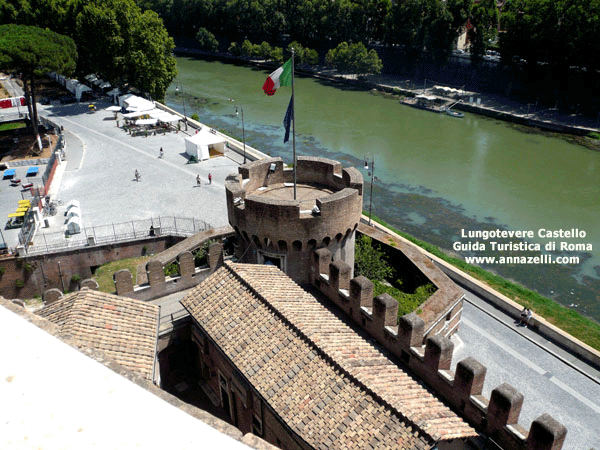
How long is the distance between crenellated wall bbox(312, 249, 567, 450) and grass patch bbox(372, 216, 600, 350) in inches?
467

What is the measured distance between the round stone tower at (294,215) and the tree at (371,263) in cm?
321

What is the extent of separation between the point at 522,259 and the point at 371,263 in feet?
47.7

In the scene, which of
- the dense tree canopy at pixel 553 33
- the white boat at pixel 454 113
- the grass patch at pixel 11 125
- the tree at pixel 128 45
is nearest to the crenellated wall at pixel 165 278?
the grass patch at pixel 11 125

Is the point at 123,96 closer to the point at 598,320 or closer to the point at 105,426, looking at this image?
the point at 598,320

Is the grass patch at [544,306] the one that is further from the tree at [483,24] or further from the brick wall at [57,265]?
the tree at [483,24]

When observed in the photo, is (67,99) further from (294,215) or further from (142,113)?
(294,215)

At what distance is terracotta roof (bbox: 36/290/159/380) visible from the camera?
1432cm

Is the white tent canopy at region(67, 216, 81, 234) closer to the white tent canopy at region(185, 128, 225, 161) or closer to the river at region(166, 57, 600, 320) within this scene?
the white tent canopy at region(185, 128, 225, 161)

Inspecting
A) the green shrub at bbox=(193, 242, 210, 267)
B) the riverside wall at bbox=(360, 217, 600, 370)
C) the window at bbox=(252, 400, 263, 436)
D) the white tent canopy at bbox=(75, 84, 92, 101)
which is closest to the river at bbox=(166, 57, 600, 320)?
the riverside wall at bbox=(360, 217, 600, 370)

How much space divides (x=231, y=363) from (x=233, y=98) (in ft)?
208

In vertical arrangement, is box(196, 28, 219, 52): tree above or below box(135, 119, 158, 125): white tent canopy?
above

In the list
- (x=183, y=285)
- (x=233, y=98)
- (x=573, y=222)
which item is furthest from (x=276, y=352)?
(x=233, y=98)

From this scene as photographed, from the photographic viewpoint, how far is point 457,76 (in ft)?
263

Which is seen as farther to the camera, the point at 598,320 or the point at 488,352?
the point at 598,320
